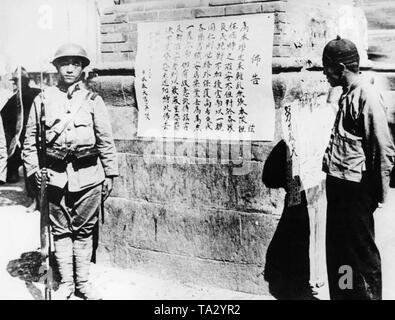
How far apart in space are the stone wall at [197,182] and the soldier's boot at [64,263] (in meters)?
0.74

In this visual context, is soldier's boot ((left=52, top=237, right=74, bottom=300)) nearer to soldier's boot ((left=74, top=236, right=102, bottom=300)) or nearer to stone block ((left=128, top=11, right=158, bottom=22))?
soldier's boot ((left=74, top=236, right=102, bottom=300))

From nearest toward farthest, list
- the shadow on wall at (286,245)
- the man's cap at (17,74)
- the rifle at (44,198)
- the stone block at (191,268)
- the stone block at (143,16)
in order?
the rifle at (44,198) → the shadow on wall at (286,245) → the stone block at (191,268) → the stone block at (143,16) → the man's cap at (17,74)

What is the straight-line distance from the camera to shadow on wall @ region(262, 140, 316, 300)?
14.6 ft

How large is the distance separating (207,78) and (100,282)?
7.69 feet

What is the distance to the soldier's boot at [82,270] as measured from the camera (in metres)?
4.62

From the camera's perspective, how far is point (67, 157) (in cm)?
448

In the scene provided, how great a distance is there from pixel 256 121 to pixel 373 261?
1559mm

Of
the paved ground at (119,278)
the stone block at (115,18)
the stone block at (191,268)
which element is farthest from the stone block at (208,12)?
the paved ground at (119,278)

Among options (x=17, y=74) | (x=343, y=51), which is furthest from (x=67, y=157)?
(x=17, y=74)

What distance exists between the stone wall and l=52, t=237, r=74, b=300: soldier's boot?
74 cm

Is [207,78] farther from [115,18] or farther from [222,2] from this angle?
[115,18]

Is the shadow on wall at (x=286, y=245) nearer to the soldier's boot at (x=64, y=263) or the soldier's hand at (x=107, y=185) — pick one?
the soldier's hand at (x=107, y=185)

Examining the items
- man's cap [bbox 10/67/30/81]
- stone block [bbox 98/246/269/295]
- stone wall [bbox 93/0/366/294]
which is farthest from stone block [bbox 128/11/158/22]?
man's cap [bbox 10/67/30/81]
